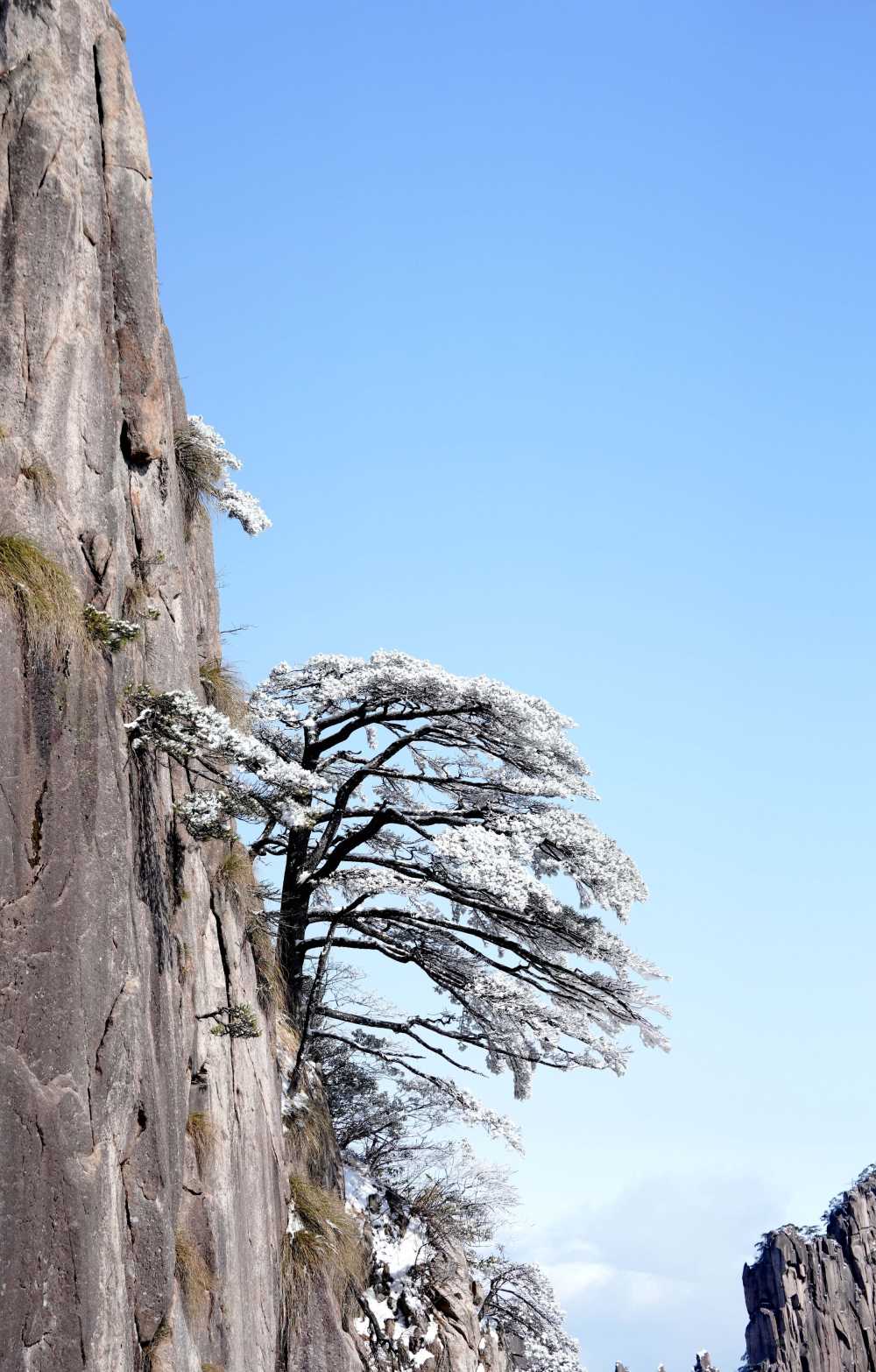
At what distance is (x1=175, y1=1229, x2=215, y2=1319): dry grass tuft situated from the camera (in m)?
12.1

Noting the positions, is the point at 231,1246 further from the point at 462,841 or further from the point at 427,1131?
the point at 427,1131

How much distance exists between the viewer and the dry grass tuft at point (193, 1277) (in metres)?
12.1

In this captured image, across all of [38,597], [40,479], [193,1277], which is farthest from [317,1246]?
[40,479]

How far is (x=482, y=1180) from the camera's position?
69.8ft

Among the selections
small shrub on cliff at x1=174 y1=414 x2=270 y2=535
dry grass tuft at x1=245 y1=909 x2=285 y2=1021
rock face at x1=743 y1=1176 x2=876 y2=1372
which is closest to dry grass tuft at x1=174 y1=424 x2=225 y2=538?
small shrub on cliff at x1=174 y1=414 x2=270 y2=535

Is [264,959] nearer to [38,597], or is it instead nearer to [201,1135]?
[201,1135]

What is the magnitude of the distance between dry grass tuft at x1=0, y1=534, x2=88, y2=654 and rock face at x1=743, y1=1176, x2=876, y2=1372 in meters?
68.5

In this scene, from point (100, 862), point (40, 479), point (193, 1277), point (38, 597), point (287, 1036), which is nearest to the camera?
point (38, 597)

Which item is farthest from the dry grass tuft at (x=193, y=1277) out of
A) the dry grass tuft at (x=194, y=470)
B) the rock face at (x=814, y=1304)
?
the rock face at (x=814, y=1304)

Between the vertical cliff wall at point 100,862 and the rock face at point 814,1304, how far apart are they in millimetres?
63145

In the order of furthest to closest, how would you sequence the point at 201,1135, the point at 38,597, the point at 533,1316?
the point at 533,1316
the point at 201,1135
the point at 38,597

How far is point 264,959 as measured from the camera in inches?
654

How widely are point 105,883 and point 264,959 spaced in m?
6.13

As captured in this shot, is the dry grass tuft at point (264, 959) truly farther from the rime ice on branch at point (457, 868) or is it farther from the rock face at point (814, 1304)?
the rock face at point (814, 1304)
